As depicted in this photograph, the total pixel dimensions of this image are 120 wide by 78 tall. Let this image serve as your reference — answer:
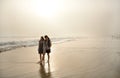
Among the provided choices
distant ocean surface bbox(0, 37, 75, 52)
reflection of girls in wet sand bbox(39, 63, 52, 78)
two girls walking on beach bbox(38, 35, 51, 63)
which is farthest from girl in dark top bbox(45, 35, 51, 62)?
reflection of girls in wet sand bbox(39, 63, 52, 78)

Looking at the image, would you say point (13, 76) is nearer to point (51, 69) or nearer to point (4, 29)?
point (51, 69)

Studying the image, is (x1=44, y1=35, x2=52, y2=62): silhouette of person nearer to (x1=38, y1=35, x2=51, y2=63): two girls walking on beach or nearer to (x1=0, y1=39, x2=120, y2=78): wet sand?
(x1=38, y1=35, x2=51, y2=63): two girls walking on beach

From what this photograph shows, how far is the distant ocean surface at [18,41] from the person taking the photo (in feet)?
19.8

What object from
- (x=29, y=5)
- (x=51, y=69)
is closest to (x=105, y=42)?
(x=51, y=69)

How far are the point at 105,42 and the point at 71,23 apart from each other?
82cm

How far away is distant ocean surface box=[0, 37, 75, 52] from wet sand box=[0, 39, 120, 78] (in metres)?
0.11

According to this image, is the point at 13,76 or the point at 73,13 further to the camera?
the point at 73,13

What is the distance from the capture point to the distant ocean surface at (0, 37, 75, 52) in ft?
19.8

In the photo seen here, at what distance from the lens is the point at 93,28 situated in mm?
5938

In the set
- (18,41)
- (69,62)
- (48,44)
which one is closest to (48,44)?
(48,44)

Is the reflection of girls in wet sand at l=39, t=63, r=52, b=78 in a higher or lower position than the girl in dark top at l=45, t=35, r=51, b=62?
lower

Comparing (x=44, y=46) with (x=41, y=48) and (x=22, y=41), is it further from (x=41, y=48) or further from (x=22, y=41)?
(x=22, y=41)

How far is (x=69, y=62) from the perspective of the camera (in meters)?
5.88

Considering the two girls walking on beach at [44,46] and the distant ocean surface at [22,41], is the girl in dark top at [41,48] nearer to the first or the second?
the two girls walking on beach at [44,46]
